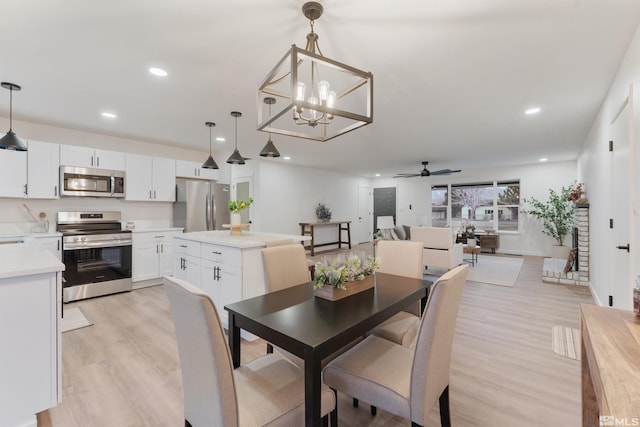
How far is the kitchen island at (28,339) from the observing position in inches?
62.1

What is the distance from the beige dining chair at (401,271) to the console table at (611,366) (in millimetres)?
872

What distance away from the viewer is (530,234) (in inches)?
300

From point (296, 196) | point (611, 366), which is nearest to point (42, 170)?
point (296, 196)

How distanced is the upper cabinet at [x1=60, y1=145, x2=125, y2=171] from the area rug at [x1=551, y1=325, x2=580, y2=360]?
19.8ft

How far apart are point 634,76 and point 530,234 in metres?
6.71

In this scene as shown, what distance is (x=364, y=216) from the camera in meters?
10.3

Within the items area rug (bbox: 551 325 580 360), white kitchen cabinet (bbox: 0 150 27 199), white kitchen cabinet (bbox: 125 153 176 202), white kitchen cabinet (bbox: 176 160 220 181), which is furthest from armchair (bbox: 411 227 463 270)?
white kitchen cabinet (bbox: 0 150 27 199)

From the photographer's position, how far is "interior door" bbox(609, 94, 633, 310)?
230 cm

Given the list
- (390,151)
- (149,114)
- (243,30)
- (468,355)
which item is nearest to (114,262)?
(149,114)

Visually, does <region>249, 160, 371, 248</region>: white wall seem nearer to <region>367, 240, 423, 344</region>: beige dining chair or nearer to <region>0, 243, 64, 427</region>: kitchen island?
<region>367, 240, 423, 344</region>: beige dining chair

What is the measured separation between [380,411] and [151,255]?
167 inches

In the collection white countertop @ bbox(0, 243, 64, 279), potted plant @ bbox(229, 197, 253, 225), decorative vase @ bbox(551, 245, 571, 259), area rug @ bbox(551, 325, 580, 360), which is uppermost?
potted plant @ bbox(229, 197, 253, 225)

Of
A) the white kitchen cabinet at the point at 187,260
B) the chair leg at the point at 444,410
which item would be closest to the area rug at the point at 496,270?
the chair leg at the point at 444,410

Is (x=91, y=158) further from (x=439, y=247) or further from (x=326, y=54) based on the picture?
(x=439, y=247)
